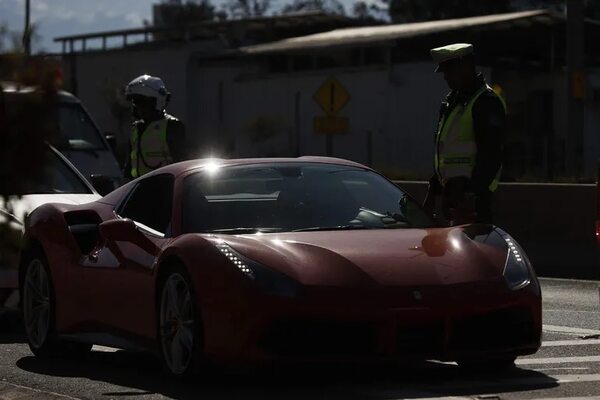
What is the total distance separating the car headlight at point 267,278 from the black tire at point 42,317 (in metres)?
2.32

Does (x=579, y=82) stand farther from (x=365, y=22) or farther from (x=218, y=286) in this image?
(x=365, y=22)

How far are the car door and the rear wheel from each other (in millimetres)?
158

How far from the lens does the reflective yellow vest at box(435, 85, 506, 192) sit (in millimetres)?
10438

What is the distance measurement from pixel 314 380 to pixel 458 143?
103 inches

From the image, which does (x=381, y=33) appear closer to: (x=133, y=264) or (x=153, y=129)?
(x=153, y=129)

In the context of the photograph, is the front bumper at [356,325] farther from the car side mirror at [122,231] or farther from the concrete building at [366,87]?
the concrete building at [366,87]

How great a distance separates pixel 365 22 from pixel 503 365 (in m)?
78.2

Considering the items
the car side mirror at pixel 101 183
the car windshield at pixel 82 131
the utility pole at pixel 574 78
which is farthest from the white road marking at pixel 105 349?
the utility pole at pixel 574 78

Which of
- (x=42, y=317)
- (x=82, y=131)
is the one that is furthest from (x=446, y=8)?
(x=42, y=317)

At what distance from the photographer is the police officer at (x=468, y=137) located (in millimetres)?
10242

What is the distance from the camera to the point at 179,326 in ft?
27.5

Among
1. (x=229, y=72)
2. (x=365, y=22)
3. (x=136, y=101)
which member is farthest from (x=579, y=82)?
(x=365, y=22)

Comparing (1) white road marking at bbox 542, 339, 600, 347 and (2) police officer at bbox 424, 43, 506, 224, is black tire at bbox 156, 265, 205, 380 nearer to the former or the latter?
(2) police officer at bbox 424, 43, 506, 224

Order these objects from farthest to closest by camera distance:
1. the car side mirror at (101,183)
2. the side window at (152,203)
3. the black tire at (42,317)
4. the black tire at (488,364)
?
the car side mirror at (101,183)
the black tire at (42,317)
the side window at (152,203)
the black tire at (488,364)
